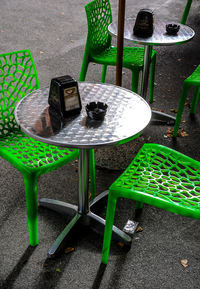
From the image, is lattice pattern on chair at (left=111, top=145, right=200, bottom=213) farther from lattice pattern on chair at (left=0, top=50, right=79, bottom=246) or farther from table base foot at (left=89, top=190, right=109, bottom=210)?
table base foot at (left=89, top=190, right=109, bottom=210)

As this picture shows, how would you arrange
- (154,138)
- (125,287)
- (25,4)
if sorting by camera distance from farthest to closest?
(25,4) → (154,138) → (125,287)

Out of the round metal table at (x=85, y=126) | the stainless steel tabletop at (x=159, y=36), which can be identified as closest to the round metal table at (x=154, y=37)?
the stainless steel tabletop at (x=159, y=36)

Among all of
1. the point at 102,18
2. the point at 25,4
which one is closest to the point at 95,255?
the point at 102,18

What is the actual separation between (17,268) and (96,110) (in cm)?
114

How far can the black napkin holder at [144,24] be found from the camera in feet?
10.1

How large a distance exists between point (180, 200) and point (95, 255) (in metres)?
0.78

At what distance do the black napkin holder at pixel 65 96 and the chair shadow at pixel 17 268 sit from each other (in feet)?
3.26

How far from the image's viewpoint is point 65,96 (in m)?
1.87

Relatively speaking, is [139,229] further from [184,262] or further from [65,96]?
[65,96]

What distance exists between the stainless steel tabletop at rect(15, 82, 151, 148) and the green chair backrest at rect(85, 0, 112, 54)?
1.40m

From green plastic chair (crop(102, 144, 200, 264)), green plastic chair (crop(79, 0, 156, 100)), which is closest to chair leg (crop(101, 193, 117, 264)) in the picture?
green plastic chair (crop(102, 144, 200, 264))

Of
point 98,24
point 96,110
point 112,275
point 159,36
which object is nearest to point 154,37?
point 159,36

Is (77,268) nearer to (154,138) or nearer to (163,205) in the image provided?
(163,205)

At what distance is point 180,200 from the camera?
1.89 meters
